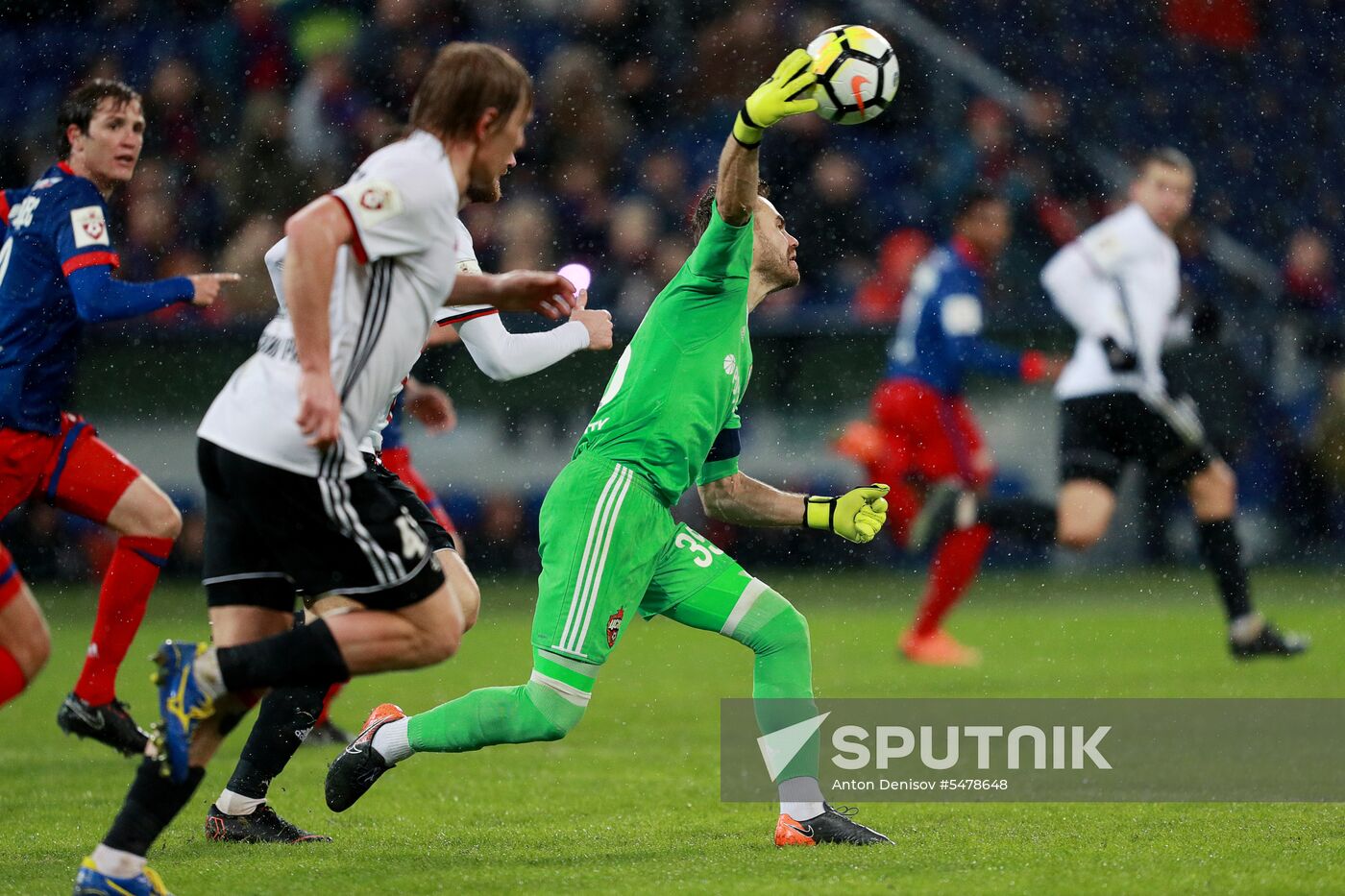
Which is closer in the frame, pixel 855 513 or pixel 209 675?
pixel 209 675

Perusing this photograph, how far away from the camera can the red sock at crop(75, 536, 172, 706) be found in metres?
6.57

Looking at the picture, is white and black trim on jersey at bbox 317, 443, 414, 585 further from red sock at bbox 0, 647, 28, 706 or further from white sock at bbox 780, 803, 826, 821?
white sock at bbox 780, 803, 826, 821

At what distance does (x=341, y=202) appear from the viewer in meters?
4.20

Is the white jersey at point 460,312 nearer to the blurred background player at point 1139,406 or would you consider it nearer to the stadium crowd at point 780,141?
the blurred background player at point 1139,406

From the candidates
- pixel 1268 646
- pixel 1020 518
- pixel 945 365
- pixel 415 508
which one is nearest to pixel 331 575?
pixel 415 508

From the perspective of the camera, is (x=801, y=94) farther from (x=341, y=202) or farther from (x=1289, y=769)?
(x=1289, y=769)

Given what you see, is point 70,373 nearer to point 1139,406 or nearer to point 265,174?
point 1139,406

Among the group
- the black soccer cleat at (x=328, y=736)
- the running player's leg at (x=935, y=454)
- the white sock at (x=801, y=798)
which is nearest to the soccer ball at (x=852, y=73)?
the white sock at (x=801, y=798)

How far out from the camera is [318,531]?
14.2 ft

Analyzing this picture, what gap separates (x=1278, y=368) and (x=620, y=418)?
11.7 meters

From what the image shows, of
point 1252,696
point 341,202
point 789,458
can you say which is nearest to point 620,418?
point 341,202

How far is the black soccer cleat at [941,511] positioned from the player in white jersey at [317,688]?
548 cm

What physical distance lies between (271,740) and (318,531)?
5.47 feet

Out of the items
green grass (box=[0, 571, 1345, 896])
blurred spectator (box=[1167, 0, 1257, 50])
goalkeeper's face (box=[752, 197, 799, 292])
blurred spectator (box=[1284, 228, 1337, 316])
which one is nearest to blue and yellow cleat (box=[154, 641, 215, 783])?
green grass (box=[0, 571, 1345, 896])
